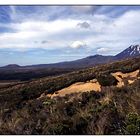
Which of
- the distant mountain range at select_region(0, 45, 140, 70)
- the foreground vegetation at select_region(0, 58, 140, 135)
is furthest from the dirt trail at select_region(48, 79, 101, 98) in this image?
the distant mountain range at select_region(0, 45, 140, 70)

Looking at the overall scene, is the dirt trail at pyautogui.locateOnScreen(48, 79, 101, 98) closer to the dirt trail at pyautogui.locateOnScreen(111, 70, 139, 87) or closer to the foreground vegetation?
the foreground vegetation

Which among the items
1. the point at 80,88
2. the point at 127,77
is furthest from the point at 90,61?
the point at 127,77

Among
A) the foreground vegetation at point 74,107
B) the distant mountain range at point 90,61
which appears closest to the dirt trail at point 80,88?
the foreground vegetation at point 74,107

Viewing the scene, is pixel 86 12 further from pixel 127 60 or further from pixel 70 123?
pixel 70 123

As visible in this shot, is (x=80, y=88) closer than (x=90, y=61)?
No

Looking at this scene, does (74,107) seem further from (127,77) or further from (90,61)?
(127,77)

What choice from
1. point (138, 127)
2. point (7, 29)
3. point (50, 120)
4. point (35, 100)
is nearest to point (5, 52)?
point (7, 29)

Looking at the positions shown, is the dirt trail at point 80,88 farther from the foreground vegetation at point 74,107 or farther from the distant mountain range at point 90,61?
the distant mountain range at point 90,61

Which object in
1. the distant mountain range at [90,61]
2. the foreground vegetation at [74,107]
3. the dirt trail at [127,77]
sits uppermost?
the distant mountain range at [90,61]
